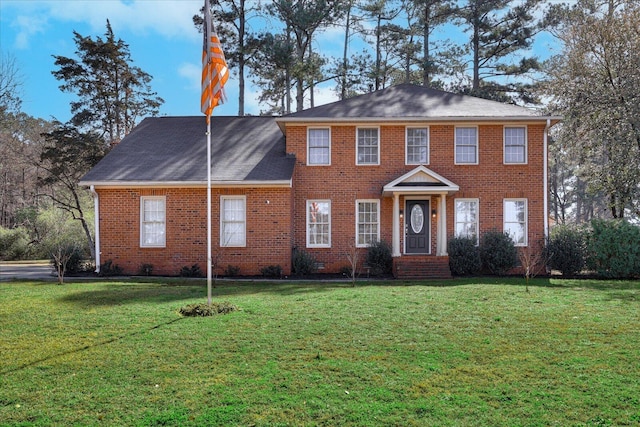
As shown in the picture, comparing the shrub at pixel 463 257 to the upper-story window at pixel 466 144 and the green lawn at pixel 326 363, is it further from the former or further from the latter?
the green lawn at pixel 326 363

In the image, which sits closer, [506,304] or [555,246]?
[506,304]

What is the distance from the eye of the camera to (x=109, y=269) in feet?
54.9

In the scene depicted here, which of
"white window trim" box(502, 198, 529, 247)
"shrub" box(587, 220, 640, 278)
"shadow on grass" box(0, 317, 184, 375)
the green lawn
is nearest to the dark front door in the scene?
"white window trim" box(502, 198, 529, 247)

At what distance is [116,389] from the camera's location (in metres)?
5.75

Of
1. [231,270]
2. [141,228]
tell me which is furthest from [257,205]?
[141,228]

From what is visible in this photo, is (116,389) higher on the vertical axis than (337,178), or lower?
lower

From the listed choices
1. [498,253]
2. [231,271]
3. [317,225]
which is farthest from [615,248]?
[231,271]

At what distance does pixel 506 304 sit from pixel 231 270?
953 centimetres

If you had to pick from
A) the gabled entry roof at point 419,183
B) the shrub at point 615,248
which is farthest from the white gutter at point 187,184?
the shrub at point 615,248

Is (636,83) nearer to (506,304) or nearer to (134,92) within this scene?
(506,304)

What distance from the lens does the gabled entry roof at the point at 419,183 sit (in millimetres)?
16328

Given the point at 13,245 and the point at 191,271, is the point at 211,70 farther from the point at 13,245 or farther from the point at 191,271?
the point at 13,245

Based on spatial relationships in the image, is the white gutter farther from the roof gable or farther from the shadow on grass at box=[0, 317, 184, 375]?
the shadow on grass at box=[0, 317, 184, 375]

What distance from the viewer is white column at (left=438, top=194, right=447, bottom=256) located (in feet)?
55.0
